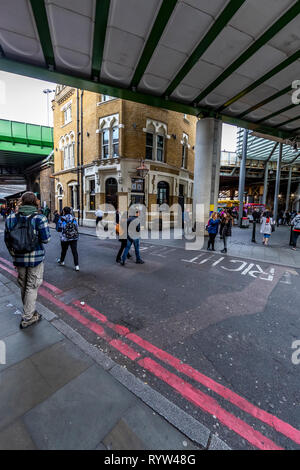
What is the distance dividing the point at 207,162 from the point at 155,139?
6.16 metres

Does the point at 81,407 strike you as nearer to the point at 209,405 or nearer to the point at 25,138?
the point at 209,405

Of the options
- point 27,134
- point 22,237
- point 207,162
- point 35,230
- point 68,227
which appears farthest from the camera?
point 27,134

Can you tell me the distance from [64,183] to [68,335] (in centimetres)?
2045

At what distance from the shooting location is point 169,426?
182 cm

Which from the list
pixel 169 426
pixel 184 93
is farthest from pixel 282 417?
pixel 184 93

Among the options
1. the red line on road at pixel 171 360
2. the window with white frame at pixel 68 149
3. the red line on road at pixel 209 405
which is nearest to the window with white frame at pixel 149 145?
the window with white frame at pixel 68 149

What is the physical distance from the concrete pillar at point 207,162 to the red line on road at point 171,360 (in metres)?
9.57

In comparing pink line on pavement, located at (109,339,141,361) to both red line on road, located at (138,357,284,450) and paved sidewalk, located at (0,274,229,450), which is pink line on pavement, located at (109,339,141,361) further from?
paved sidewalk, located at (0,274,229,450)

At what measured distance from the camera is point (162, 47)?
695 cm

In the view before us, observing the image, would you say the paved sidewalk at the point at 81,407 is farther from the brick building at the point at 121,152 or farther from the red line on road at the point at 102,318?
the brick building at the point at 121,152

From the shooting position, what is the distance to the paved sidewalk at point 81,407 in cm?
167

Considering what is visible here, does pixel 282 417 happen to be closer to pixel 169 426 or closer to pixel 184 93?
pixel 169 426

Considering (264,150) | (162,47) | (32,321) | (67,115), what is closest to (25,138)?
(67,115)

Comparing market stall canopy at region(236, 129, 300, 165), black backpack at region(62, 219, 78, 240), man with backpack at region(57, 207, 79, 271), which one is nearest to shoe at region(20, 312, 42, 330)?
man with backpack at region(57, 207, 79, 271)
